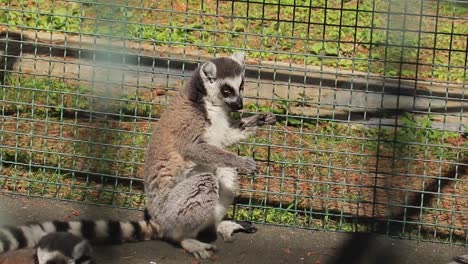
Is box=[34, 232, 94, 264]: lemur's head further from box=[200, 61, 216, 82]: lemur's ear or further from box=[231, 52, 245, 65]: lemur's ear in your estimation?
box=[231, 52, 245, 65]: lemur's ear

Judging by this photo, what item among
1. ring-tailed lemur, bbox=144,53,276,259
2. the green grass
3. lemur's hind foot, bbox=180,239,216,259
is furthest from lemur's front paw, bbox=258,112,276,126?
the green grass

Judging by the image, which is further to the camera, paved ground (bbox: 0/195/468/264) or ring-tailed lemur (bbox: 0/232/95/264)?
paved ground (bbox: 0/195/468/264)

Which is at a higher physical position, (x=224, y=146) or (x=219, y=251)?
(x=224, y=146)

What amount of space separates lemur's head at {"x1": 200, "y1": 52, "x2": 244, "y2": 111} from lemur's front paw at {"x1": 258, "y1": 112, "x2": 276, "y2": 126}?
0.24 meters

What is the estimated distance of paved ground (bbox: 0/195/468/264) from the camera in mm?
5805

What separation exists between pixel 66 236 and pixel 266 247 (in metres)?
1.42

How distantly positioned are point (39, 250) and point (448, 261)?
2670 mm

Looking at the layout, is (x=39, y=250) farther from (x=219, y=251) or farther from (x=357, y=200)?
(x=357, y=200)

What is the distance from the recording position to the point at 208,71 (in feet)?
19.4

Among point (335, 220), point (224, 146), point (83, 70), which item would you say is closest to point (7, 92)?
point (83, 70)

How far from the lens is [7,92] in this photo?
24.3 ft

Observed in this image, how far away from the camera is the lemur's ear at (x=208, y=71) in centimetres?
591

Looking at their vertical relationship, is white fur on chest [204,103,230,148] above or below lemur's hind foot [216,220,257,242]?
above

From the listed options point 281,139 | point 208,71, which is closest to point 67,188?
point 208,71
